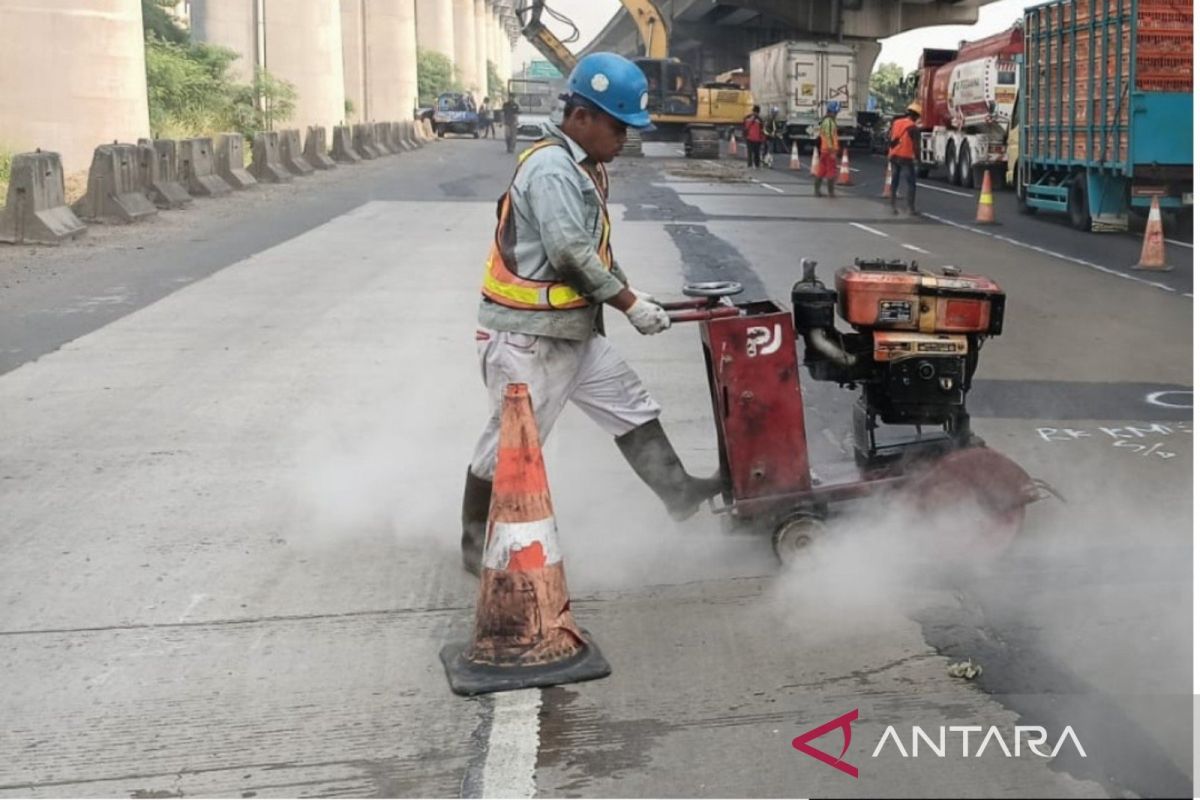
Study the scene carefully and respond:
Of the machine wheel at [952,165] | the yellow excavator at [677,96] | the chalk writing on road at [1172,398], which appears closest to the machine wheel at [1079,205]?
the machine wheel at [952,165]

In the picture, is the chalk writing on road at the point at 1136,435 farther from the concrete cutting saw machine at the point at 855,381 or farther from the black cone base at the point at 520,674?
the black cone base at the point at 520,674

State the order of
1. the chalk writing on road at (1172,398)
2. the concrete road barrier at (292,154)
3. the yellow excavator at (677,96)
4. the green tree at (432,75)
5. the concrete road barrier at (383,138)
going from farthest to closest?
the green tree at (432,75), the concrete road barrier at (383,138), the yellow excavator at (677,96), the concrete road barrier at (292,154), the chalk writing on road at (1172,398)

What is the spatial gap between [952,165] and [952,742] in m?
31.3

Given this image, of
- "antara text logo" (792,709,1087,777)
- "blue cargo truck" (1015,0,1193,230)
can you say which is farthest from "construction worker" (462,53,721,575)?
"blue cargo truck" (1015,0,1193,230)

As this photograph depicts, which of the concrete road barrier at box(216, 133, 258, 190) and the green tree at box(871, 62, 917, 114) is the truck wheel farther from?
the green tree at box(871, 62, 917, 114)

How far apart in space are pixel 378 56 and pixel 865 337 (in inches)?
2631

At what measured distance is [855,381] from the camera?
536 centimetres

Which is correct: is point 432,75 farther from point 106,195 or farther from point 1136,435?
point 1136,435

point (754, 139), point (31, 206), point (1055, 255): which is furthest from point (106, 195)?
point (754, 139)

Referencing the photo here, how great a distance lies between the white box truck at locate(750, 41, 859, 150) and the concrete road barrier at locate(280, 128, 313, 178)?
64.2 ft

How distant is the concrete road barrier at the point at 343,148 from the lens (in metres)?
40.5

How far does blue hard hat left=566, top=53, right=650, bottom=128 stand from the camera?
187 inches

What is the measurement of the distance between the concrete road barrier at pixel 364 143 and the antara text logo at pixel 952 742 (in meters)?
40.3

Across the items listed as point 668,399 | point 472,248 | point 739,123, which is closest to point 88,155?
point 472,248
